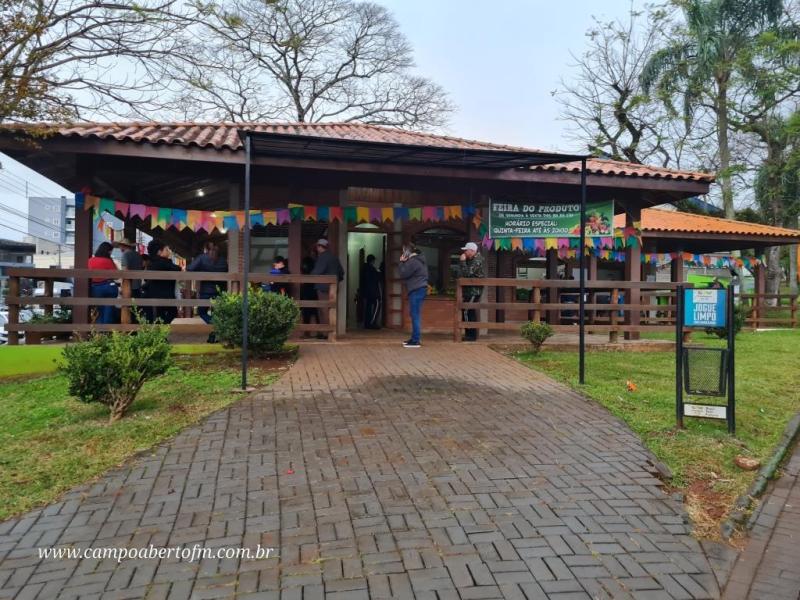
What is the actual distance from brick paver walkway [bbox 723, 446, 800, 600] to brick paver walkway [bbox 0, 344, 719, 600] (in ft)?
0.64

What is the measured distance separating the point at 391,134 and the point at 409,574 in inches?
408

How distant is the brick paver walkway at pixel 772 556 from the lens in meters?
2.84

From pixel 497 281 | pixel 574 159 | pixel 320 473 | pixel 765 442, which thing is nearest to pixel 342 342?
pixel 497 281

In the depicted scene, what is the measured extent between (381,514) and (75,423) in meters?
3.52

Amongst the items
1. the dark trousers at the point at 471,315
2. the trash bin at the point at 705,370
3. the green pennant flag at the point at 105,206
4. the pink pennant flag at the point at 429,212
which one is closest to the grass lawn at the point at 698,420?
the trash bin at the point at 705,370

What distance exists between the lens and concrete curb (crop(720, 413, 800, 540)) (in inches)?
136

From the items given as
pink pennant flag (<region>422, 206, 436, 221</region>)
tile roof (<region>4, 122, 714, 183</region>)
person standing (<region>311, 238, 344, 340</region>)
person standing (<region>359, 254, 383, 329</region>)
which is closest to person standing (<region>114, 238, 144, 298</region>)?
tile roof (<region>4, 122, 714, 183</region>)

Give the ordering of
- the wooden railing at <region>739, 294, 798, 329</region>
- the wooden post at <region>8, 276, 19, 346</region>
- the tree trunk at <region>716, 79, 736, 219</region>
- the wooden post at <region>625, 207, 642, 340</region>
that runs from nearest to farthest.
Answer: the wooden post at <region>8, 276, 19, 346</region> < the wooden post at <region>625, 207, 642, 340</region> < the wooden railing at <region>739, 294, 798, 329</region> < the tree trunk at <region>716, 79, 736, 219</region>

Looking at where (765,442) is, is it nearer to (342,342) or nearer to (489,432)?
(489,432)

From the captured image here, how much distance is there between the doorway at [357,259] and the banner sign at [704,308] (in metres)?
8.03

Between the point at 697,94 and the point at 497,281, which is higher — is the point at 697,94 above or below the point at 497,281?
above

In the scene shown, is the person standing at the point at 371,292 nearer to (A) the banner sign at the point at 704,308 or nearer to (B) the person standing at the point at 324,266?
(B) the person standing at the point at 324,266

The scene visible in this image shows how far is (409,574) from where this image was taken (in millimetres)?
2779

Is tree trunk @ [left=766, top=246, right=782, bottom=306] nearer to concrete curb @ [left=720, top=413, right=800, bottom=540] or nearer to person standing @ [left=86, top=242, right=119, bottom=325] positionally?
concrete curb @ [left=720, top=413, right=800, bottom=540]
